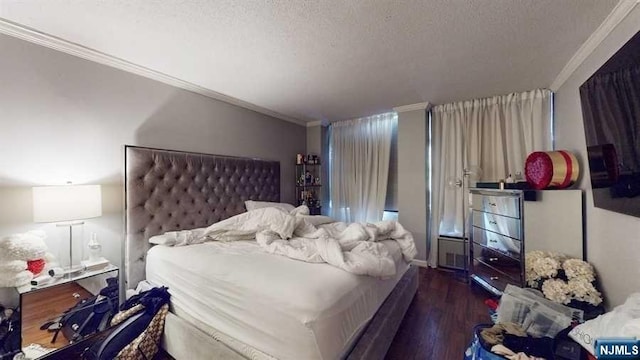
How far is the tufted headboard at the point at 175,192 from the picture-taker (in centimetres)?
220

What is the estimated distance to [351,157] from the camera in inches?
168

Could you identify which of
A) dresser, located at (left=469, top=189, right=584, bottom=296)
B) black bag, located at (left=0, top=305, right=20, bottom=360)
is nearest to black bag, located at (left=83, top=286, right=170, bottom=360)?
black bag, located at (left=0, top=305, right=20, bottom=360)

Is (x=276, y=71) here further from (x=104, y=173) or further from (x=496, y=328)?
(x=496, y=328)

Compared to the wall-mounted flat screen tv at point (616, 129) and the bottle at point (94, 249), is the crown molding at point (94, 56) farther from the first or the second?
the wall-mounted flat screen tv at point (616, 129)

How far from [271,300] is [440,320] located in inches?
66.5

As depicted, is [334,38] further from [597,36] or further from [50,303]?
[50,303]

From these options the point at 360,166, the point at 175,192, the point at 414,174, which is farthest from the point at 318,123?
the point at 175,192

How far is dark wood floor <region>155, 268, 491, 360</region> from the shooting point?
175 centimetres

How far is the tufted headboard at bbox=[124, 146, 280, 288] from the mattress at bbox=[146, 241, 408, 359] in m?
0.54

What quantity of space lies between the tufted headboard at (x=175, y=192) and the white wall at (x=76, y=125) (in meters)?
0.15

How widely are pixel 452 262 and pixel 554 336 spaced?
7.24 ft

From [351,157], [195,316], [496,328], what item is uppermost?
[351,157]

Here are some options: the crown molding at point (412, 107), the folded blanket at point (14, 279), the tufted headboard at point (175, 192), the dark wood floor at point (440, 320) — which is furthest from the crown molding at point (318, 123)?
the folded blanket at point (14, 279)

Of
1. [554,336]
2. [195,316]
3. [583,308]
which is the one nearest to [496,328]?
[554,336]
